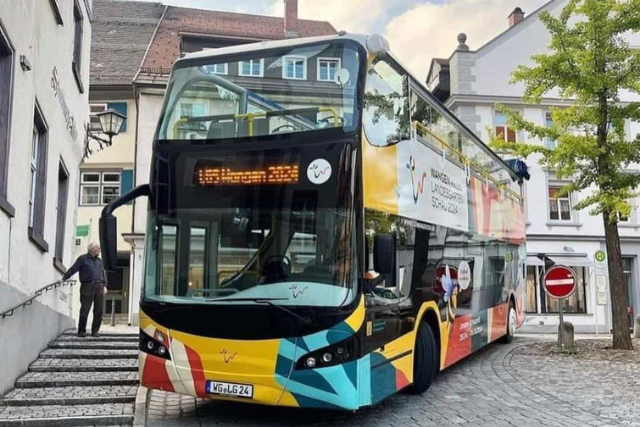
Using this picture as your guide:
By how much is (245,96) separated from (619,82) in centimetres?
995

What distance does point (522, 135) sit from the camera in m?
25.9

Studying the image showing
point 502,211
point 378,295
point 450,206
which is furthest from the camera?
point 502,211

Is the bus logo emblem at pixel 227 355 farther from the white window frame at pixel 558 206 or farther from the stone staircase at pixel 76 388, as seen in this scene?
the white window frame at pixel 558 206

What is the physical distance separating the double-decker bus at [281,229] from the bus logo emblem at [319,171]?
11mm

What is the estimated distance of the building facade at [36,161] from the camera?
788 centimetres

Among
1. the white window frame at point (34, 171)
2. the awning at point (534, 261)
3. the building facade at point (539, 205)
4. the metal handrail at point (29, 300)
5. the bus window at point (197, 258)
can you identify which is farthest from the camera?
the building facade at point (539, 205)

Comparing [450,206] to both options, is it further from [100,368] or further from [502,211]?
[100,368]

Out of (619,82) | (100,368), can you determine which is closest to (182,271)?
(100,368)

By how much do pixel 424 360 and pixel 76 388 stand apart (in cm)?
431

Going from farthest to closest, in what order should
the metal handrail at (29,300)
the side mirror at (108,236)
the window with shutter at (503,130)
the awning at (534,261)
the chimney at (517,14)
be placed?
the chimney at (517,14) → the awning at (534,261) → the window with shutter at (503,130) → the metal handrail at (29,300) → the side mirror at (108,236)

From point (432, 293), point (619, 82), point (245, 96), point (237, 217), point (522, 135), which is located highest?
point (522, 135)

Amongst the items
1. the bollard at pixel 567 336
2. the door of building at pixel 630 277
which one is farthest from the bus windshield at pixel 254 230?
the door of building at pixel 630 277

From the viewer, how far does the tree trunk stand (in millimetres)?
13656

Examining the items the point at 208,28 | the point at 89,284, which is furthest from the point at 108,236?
the point at 208,28
